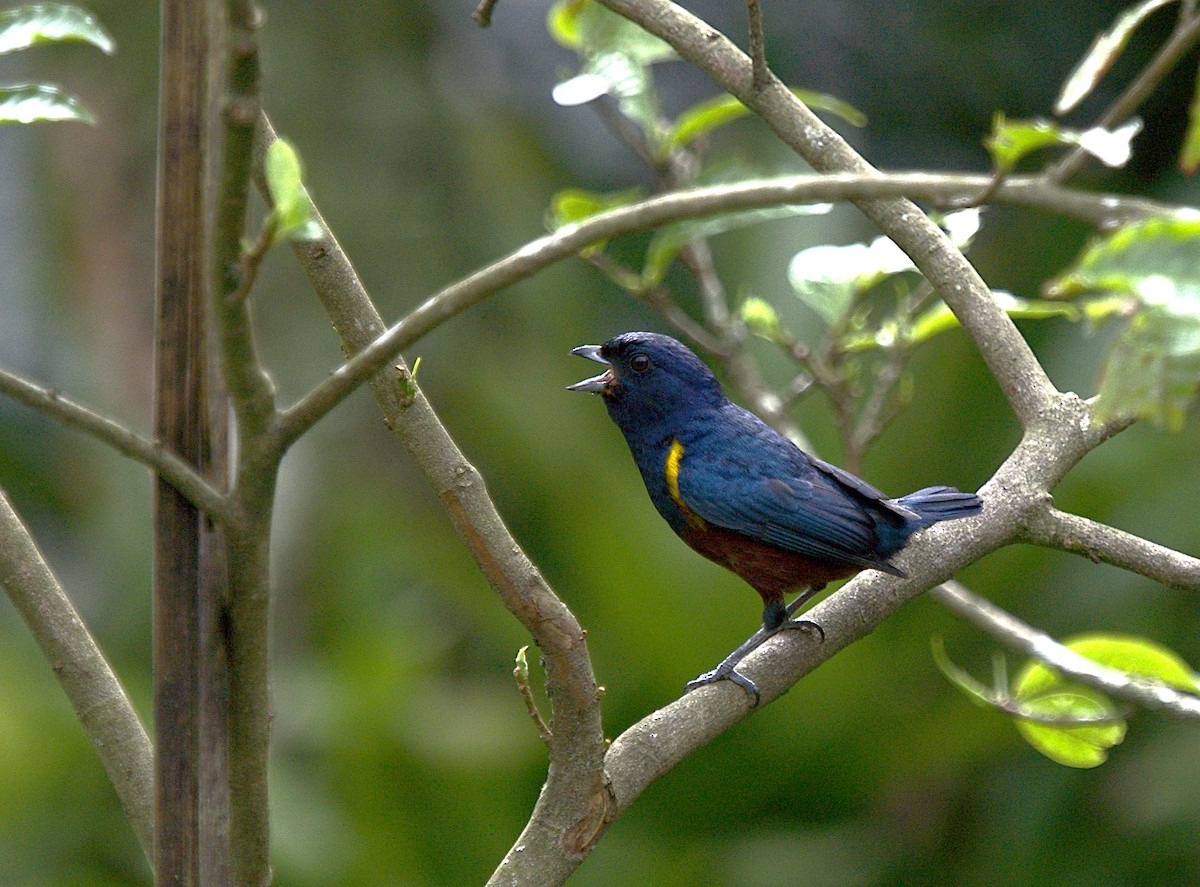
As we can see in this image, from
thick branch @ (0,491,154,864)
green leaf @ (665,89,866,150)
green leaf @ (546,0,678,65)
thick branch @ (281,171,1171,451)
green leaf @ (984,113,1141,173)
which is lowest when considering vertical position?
thick branch @ (0,491,154,864)

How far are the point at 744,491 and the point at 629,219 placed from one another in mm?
1865

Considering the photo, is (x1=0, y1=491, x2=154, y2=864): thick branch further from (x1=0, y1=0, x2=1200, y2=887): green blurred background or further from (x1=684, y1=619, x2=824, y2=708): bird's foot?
(x1=0, y1=0, x2=1200, y2=887): green blurred background

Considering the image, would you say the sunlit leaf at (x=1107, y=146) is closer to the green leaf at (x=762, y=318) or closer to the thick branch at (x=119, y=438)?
the green leaf at (x=762, y=318)

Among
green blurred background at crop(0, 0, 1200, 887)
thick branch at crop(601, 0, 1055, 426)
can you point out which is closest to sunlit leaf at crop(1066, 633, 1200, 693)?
thick branch at crop(601, 0, 1055, 426)

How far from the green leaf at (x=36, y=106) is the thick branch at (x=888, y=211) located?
3.54ft

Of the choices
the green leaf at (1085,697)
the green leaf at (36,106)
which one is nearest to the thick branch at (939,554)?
the green leaf at (1085,697)

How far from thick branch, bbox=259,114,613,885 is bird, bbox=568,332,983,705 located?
2.67ft

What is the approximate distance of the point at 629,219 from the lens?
3.57 feet

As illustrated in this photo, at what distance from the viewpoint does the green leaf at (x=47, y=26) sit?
161 cm

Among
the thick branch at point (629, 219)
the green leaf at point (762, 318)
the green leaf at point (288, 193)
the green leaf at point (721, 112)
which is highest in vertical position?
the green leaf at point (721, 112)

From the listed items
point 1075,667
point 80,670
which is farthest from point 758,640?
point 80,670

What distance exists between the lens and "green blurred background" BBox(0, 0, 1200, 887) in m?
4.53

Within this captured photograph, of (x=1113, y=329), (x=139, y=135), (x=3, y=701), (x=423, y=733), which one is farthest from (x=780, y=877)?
(x=139, y=135)

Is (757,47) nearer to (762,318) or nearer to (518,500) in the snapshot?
(762,318)
